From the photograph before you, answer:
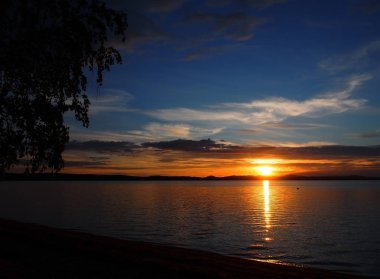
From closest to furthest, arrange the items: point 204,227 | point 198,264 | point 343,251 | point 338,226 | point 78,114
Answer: point 198,264 → point 78,114 → point 343,251 → point 204,227 → point 338,226

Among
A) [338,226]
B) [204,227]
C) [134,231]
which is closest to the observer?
[134,231]

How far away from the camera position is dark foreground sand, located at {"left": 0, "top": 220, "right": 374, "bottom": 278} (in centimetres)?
1403

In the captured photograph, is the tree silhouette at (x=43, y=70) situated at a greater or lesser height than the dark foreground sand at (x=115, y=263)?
greater

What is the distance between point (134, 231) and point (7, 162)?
87.9 ft

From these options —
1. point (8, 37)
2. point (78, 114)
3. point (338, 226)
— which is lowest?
point (338, 226)

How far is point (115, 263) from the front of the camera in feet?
52.7

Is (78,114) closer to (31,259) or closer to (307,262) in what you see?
(31,259)

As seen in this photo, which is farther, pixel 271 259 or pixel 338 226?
pixel 338 226

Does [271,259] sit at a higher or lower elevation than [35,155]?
lower

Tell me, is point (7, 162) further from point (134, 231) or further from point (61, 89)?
point (134, 231)

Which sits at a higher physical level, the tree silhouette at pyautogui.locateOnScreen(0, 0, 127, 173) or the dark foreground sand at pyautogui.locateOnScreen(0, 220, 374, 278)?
the tree silhouette at pyautogui.locateOnScreen(0, 0, 127, 173)

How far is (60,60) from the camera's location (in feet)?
61.0

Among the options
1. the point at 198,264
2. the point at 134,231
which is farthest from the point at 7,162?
the point at 134,231

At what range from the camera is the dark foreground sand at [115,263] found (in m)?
14.0
